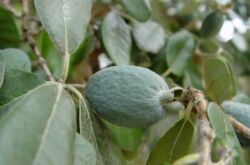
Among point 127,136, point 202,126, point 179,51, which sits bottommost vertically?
point 127,136

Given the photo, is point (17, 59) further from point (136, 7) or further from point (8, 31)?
point (136, 7)

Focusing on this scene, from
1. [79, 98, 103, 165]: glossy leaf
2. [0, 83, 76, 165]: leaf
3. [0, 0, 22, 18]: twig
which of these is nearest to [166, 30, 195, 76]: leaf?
[0, 0, 22, 18]: twig

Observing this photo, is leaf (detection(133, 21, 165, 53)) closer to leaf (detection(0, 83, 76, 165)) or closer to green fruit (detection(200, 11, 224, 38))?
green fruit (detection(200, 11, 224, 38))

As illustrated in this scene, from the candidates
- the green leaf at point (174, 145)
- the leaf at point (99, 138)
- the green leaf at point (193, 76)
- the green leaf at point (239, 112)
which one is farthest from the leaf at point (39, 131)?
the green leaf at point (193, 76)

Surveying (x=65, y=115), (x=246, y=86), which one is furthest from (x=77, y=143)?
(x=246, y=86)

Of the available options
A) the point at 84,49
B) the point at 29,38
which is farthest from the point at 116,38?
the point at 29,38

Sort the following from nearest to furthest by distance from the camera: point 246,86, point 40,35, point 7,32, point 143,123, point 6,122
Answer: point 6,122, point 143,123, point 7,32, point 40,35, point 246,86

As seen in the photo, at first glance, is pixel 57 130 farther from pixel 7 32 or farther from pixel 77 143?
pixel 7 32

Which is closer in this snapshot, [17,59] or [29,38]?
[17,59]
